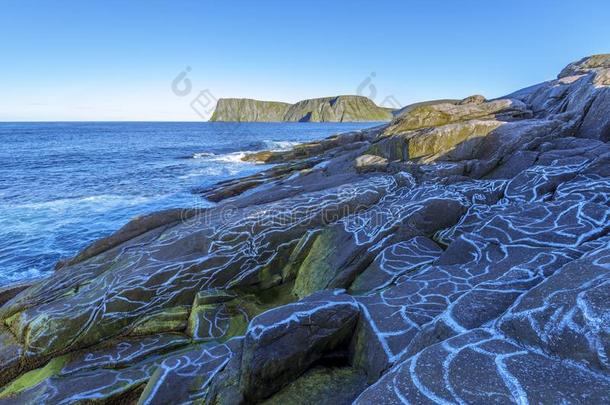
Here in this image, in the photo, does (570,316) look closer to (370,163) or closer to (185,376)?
(185,376)

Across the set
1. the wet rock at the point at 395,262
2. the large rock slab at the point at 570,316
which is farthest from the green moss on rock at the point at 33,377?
the large rock slab at the point at 570,316

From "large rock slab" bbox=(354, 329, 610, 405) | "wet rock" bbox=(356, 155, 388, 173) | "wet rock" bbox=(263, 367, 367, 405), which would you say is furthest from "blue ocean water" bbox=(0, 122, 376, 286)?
"large rock slab" bbox=(354, 329, 610, 405)

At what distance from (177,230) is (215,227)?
5.57 ft

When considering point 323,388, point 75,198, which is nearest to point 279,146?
point 75,198

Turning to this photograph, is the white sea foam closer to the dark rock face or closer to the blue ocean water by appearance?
the blue ocean water

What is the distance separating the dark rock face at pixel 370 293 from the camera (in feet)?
11.5

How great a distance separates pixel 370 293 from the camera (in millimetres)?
7164

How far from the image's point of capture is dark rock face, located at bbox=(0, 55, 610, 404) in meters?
3.51

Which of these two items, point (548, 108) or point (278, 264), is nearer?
point (278, 264)

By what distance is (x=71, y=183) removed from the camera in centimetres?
3344

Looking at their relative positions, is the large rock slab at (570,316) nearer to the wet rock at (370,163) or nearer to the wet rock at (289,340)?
the wet rock at (289,340)

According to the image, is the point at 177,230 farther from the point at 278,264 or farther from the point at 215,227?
the point at 278,264

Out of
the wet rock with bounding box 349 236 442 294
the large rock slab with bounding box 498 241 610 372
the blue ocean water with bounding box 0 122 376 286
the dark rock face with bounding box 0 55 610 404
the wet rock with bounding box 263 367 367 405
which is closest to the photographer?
the large rock slab with bounding box 498 241 610 372

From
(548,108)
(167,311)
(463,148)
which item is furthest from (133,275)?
(548,108)
